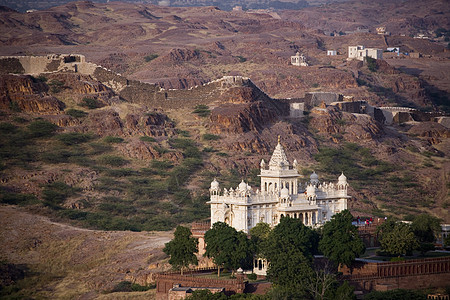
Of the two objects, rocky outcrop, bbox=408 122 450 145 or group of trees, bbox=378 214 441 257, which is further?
rocky outcrop, bbox=408 122 450 145

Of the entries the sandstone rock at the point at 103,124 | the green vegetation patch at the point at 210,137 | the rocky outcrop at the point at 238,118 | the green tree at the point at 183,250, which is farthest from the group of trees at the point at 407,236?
the sandstone rock at the point at 103,124

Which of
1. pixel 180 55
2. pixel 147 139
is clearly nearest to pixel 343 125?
pixel 147 139

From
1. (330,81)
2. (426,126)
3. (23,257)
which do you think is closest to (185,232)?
(23,257)

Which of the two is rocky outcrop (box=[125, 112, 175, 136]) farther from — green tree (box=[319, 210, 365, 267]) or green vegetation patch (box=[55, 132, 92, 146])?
green tree (box=[319, 210, 365, 267])

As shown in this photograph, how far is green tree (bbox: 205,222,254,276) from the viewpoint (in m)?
76.8

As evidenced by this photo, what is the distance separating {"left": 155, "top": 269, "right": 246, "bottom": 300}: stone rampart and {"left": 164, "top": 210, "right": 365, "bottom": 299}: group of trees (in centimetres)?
151

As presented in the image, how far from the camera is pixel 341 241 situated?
7831 centimetres

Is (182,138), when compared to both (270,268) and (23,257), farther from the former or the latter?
(270,268)

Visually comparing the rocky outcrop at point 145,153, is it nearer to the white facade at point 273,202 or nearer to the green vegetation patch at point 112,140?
the green vegetation patch at point 112,140

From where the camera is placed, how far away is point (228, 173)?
379 ft

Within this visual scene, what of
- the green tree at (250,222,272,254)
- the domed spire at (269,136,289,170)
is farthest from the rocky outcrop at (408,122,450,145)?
the green tree at (250,222,272,254)

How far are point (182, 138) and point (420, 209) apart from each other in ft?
83.1

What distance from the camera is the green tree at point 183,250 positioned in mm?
79000

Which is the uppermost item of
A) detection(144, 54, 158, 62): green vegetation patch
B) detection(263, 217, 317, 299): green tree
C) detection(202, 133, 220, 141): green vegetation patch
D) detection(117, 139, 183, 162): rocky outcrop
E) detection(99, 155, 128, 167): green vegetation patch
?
detection(144, 54, 158, 62): green vegetation patch
